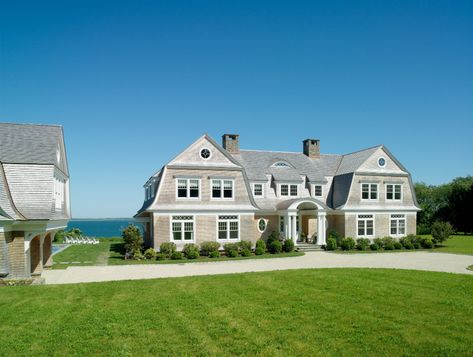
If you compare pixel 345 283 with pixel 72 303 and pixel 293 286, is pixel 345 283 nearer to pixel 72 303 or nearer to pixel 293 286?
pixel 293 286

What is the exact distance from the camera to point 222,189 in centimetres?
2978

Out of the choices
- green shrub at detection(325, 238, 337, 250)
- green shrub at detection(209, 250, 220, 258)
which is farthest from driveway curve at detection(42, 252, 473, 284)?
green shrub at detection(325, 238, 337, 250)

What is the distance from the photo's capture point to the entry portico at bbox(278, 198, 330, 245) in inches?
1242

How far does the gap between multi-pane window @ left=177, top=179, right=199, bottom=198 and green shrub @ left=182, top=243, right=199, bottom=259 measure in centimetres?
360

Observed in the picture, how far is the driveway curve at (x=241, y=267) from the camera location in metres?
18.8

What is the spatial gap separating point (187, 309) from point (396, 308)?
5.94 m

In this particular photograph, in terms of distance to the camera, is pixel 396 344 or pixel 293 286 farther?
pixel 293 286

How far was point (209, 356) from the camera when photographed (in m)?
8.05

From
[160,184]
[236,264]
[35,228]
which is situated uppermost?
[160,184]

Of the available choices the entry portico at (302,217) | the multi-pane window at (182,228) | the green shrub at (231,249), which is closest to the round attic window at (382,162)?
the entry portico at (302,217)

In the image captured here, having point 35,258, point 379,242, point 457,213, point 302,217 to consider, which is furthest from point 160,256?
point 457,213

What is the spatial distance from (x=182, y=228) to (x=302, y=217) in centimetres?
1194

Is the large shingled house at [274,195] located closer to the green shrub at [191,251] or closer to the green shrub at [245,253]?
the green shrub at [191,251]

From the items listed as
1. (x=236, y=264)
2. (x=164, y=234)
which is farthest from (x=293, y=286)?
(x=164, y=234)
